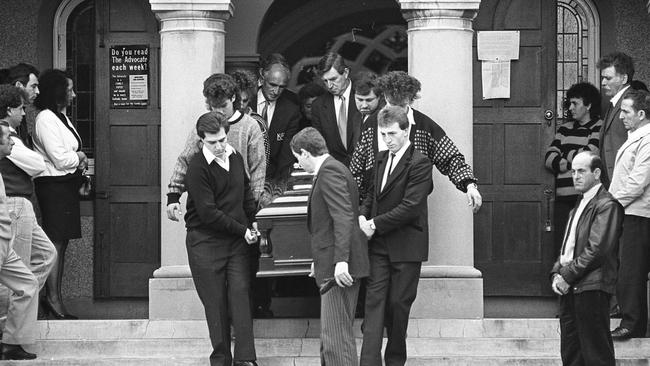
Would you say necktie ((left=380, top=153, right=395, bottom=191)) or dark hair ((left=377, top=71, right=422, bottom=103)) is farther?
dark hair ((left=377, top=71, right=422, bottom=103))

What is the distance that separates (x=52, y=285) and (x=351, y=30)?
381 centimetres

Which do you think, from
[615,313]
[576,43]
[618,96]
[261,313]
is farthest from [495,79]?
[261,313]

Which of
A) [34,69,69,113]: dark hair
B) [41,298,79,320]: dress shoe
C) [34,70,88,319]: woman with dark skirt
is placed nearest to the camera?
[34,70,88,319]: woman with dark skirt

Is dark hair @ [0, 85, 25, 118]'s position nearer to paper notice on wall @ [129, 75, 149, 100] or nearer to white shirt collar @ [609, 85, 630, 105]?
paper notice on wall @ [129, 75, 149, 100]

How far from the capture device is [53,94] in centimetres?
1315

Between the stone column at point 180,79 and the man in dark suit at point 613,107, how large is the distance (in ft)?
9.78

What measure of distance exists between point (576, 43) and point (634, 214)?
2873 mm

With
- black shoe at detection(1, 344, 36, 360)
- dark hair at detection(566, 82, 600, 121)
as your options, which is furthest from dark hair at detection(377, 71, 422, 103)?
black shoe at detection(1, 344, 36, 360)

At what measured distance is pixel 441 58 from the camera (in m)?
12.7

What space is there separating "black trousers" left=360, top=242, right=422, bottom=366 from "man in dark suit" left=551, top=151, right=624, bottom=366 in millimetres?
1035

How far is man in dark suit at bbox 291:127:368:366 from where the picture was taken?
10.8 m

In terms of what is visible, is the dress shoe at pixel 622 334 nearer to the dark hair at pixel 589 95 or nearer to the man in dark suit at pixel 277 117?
the dark hair at pixel 589 95

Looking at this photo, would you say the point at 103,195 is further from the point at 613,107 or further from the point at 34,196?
the point at 613,107

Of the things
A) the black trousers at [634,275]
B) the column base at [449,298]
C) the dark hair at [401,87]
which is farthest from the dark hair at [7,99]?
the black trousers at [634,275]
